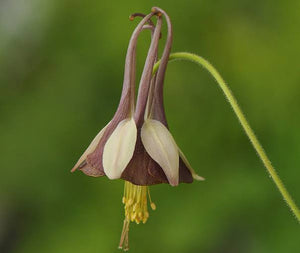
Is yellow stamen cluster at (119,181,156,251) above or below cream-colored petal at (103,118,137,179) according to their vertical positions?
below

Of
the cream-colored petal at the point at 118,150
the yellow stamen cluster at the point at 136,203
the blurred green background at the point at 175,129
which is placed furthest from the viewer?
the blurred green background at the point at 175,129

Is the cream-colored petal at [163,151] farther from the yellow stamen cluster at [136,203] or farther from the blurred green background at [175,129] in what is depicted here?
the blurred green background at [175,129]

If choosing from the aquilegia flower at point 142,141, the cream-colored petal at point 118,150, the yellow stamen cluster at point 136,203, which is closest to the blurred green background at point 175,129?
the yellow stamen cluster at point 136,203

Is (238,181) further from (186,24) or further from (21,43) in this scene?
(21,43)

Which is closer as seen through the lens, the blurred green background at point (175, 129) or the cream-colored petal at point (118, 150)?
the cream-colored petal at point (118, 150)

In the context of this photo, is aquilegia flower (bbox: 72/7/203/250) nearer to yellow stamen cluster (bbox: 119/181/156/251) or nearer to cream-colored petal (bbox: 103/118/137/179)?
cream-colored petal (bbox: 103/118/137/179)

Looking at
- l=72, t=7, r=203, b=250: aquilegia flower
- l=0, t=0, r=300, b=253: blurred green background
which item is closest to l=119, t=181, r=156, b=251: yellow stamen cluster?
l=72, t=7, r=203, b=250: aquilegia flower

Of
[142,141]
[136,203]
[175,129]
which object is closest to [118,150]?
[142,141]

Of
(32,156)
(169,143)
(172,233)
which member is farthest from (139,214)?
(32,156)
